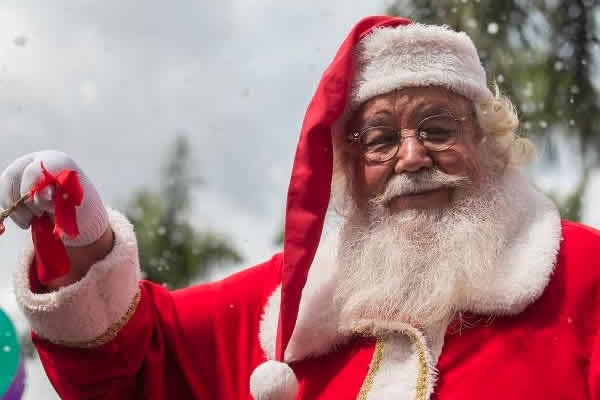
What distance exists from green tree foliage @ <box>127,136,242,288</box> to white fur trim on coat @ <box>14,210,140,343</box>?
290 inches

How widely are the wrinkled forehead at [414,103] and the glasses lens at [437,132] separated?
4 centimetres

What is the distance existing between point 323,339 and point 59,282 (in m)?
0.90

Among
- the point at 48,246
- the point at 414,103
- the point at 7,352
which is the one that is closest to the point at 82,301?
the point at 48,246

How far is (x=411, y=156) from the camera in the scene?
2.89 metres

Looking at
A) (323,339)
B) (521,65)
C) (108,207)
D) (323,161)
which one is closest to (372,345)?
(323,339)

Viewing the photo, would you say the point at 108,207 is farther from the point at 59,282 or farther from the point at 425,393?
the point at 425,393

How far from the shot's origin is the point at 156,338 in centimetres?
302

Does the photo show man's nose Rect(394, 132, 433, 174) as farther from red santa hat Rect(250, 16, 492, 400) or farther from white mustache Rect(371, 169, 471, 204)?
red santa hat Rect(250, 16, 492, 400)

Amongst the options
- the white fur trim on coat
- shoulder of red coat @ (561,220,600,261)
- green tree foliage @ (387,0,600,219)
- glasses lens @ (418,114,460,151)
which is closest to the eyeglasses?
glasses lens @ (418,114,460,151)

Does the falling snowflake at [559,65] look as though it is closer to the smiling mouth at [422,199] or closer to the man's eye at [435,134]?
the man's eye at [435,134]

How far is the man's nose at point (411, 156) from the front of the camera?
2.88 metres

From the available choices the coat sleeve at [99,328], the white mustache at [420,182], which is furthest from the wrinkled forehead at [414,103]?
the coat sleeve at [99,328]

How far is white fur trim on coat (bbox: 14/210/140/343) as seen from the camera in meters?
2.65

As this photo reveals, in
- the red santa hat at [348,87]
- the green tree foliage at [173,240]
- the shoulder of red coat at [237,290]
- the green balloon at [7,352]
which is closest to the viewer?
the green balloon at [7,352]
